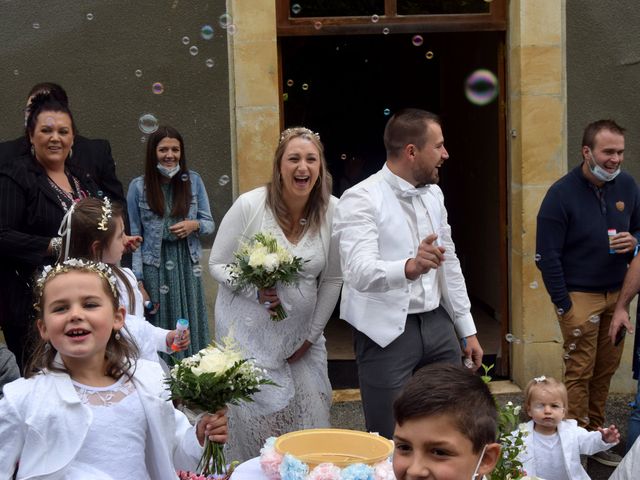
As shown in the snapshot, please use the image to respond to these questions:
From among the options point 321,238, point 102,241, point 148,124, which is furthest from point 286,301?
point 148,124

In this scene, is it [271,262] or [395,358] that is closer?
[395,358]

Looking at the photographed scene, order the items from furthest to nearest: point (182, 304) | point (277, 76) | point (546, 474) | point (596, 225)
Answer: point (277, 76) → point (182, 304) → point (596, 225) → point (546, 474)

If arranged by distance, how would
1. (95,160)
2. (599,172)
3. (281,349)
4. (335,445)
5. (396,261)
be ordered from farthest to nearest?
(95,160) → (599,172) → (281,349) → (396,261) → (335,445)

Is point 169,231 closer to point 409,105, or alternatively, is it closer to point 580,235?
point 580,235

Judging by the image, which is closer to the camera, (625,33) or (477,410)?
(477,410)

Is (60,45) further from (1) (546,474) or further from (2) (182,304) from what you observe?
(1) (546,474)

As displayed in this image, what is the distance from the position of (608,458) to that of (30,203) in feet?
12.2

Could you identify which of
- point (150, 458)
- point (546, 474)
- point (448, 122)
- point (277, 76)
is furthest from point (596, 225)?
point (448, 122)

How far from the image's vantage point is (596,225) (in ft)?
21.2

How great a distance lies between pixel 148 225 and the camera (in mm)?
7047

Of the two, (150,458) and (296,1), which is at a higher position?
(296,1)

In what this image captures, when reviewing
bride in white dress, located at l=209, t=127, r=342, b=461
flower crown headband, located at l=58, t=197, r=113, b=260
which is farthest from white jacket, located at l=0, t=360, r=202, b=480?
bride in white dress, located at l=209, t=127, r=342, b=461

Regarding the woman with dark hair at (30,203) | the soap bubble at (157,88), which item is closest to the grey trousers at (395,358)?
the woman with dark hair at (30,203)

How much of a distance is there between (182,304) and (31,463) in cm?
378
